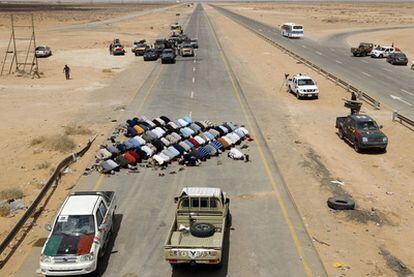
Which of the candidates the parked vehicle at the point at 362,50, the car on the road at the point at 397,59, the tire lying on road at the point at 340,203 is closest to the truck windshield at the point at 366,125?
the tire lying on road at the point at 340,203

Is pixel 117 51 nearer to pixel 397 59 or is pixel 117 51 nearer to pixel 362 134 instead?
pixel 397 59

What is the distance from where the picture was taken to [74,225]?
14.3 m


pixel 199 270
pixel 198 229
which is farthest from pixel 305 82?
pixel 199 270

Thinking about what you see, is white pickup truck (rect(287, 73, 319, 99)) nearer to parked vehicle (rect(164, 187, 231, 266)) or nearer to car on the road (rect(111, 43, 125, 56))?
parked vehicle (rect(164, 187, 231, 266))

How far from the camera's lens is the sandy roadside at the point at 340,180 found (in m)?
14.9

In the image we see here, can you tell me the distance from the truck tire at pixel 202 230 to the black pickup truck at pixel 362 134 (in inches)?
523

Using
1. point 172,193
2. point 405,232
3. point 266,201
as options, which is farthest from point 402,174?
point 172,193

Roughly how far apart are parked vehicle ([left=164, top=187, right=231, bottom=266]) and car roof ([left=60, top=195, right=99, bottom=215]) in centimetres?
280

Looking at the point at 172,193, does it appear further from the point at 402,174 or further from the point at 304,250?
the point at 402,174

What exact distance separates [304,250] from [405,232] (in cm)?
416

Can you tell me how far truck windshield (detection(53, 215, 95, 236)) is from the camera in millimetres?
14047

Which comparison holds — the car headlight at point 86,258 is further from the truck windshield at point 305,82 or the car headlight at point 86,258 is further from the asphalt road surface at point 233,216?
the truck windshield at point 305,82

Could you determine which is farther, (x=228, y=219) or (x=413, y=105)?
(x=413, y=105)

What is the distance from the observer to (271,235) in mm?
15805
